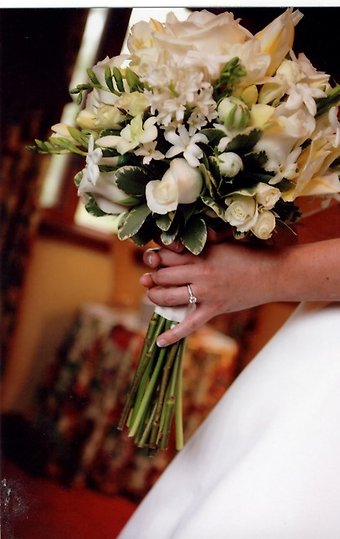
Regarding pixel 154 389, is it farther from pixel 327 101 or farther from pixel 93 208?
pixel 327 101

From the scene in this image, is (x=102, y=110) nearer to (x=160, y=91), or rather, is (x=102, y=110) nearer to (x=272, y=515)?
(x=160, y=91)

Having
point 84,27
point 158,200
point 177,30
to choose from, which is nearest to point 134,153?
point 158,200

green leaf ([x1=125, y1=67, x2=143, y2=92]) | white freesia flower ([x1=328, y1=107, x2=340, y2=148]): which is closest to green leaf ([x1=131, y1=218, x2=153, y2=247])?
green leaf ([x1=125, y1=67, x2=143, y2=92])

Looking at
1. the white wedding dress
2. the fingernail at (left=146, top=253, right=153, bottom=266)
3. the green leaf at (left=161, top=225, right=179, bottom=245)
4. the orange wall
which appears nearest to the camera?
the white wedding dress

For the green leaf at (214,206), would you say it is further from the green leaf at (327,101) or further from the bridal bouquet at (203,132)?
the green leaf at (327,101)

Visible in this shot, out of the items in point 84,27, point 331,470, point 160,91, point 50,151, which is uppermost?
point 160,91

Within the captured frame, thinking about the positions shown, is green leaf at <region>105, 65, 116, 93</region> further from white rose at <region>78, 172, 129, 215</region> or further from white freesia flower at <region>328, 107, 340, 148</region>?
white freesia flower at <region>328, 107, 340, 148</region>

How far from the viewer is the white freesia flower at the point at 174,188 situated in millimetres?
1023

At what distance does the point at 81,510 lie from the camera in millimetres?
2564

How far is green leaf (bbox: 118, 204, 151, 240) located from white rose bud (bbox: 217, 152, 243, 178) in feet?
0.46

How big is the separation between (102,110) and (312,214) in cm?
56

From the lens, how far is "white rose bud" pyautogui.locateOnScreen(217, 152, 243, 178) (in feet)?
3.36

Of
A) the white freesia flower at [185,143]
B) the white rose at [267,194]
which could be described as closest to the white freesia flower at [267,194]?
the white rose at [267,194]

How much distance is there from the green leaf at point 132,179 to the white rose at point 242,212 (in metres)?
0.14
